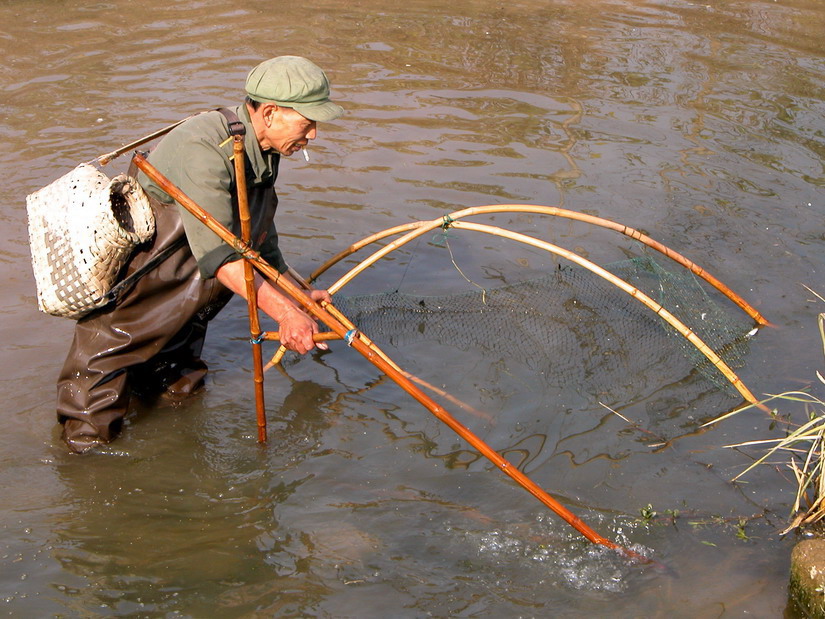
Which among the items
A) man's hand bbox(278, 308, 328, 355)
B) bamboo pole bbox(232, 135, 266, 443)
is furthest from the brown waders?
man's hand bbox(278, 308, 328, 355)

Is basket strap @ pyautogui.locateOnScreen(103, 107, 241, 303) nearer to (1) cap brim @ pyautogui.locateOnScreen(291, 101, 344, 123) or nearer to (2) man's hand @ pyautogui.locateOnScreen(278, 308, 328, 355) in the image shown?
(1) cap brim @ pyautogui.locateOnScreen(291, 101, 344, 123)

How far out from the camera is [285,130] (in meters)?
3.63

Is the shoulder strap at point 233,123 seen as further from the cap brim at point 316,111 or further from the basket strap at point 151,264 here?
the cap brim at point 316,111

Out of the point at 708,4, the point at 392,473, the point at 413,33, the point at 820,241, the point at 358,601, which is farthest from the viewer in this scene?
the point at 708,4

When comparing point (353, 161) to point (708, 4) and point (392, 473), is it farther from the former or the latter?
point (708, 4)

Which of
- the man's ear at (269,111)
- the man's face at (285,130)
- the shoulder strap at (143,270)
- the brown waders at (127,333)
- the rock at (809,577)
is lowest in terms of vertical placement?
the rock at (809,577)

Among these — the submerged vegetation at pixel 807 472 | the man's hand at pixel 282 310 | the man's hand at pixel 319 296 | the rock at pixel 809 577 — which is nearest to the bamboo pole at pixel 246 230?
the man's hand at pixel 282 310

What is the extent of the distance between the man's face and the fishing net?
1.50 metres

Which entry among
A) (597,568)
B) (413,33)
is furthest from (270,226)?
(413,33)

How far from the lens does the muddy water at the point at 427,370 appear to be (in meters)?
3.39

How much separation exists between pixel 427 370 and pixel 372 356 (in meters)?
1.54

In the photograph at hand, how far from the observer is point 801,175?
6797 mm

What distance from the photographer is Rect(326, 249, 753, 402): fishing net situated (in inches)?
187

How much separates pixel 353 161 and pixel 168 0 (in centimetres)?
464
